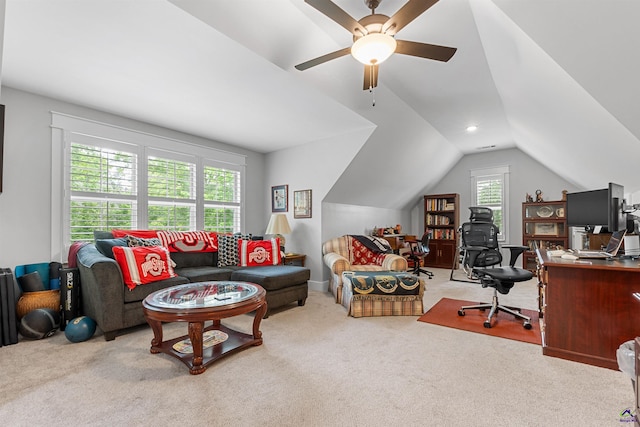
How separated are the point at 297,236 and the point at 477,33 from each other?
359 centimetres

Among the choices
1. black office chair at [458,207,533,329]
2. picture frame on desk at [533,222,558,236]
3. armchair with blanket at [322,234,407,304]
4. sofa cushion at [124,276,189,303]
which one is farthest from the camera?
picture frame on desk at [533,222,558,236]

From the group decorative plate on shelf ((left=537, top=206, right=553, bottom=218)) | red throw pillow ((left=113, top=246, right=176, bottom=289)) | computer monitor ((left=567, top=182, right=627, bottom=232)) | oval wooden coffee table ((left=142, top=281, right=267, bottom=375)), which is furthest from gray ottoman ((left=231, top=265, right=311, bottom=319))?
decorative plate on shelf ((left=537, top=206, right=553, bottom=218))

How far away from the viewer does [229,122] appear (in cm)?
395

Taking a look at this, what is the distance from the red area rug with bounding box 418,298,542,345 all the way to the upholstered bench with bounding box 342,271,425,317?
0.67 feet

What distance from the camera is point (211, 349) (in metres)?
2.41

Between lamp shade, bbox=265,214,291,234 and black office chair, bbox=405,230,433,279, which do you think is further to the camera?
black office chair, bbox=405,230,433,279

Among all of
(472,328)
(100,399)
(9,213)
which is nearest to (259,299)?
(100,399)

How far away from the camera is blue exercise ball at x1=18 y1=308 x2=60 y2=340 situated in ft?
8.62

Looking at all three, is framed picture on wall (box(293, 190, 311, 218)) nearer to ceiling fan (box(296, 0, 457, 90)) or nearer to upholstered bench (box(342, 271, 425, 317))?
upholstered bench (box(342, 271, 425, 317))

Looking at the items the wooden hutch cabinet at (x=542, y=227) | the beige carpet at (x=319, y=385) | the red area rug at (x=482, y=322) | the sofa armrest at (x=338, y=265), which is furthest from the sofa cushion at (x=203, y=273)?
the wooden hutch cabinet at (x=542, y=227)

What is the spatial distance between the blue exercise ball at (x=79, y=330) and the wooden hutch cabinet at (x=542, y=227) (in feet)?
22.3

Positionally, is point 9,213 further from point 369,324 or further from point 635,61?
point 635,61

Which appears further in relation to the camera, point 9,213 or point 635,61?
point 9,213

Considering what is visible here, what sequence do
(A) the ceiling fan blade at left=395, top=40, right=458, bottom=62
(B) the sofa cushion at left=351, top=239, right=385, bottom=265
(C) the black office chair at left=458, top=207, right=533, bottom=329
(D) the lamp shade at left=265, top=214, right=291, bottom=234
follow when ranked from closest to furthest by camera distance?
(A) the ceiling fan blade at left=395, top=40, right=458, bottom=62
(C) the black office chair at left=458, top=207, right=533, bottom=329
(B) the sofa cushion at left=351, top=239, right=385, bottom=265
(D) the lamp shade at left=265, top=214, right=291, bottom=234
